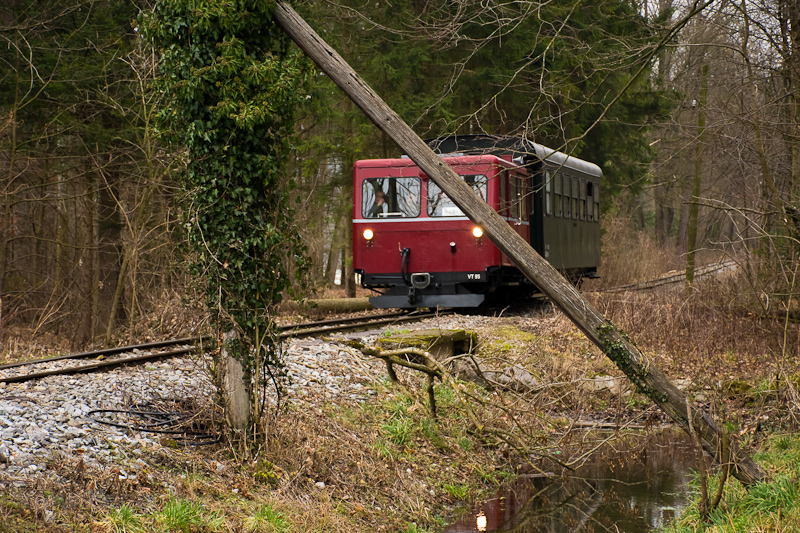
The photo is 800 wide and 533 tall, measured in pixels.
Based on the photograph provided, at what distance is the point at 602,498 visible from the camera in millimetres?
7891

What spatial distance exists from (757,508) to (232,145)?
5.01m

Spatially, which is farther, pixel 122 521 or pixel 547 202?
pixel 547 202

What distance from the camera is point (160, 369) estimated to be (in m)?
8.52

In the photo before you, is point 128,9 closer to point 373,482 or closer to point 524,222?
point 524,222

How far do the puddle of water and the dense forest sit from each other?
242 centimetres

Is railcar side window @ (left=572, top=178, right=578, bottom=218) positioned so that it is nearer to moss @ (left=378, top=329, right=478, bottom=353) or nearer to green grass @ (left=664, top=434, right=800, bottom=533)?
moss @ (left=378, top=329, right=478, bottom=353)

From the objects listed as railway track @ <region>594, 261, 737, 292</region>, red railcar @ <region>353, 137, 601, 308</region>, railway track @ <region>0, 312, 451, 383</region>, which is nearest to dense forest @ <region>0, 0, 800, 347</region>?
railway track @ <region>594, 261, 737, 292</region>

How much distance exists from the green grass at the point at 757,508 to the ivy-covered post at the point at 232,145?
3.71 meters

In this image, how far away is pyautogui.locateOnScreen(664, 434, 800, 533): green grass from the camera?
5980mm

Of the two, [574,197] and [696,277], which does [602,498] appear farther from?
[696,277]

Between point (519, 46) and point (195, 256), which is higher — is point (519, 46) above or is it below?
above

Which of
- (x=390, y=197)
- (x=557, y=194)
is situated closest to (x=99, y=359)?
(x=390, y=197)

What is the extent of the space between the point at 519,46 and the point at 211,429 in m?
15.0

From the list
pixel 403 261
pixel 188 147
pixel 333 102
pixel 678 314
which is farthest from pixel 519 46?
pixel 188 147
